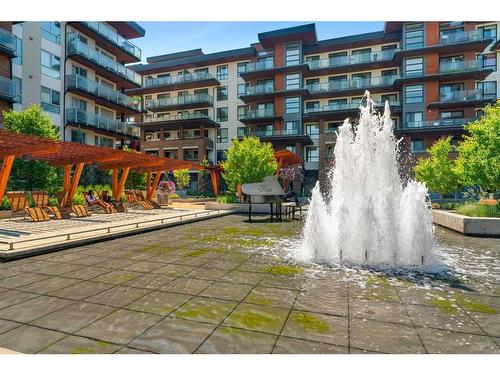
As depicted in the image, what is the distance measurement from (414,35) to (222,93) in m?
27.1

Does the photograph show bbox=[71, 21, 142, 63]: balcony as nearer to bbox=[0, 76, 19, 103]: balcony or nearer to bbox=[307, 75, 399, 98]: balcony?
bbox=[0, 76, 19, 103]: balcony

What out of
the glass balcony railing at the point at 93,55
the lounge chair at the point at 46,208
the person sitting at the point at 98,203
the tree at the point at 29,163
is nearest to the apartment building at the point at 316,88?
the glass balcony railing at the point at 93,55

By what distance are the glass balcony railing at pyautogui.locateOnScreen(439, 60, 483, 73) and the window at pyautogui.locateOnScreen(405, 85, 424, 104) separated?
281 centimetres

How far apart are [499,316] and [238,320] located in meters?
3.83

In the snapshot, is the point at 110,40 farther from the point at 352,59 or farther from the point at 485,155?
the point at 485,155

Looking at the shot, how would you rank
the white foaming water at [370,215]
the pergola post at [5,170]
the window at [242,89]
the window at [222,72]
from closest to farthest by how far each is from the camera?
1. the white foaming water at [370,215]
2. the pergola post at [5,170]
3. the window at [242,89]
4. the window at [222,72]

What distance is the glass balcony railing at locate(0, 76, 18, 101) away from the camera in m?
22.5

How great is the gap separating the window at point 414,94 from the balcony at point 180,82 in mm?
26706

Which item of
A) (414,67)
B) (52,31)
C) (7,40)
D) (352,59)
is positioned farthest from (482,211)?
(52,31)

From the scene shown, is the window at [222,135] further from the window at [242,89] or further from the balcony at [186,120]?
the window at [242,89]

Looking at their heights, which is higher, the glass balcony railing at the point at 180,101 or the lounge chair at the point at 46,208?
the glass balcony railing at the point at 180,101

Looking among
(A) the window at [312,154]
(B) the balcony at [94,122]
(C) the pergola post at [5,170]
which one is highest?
(B) the balcony at [94,122]

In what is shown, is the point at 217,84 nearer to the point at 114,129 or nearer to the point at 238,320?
the point at 114,129

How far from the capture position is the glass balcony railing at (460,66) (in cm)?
3419
